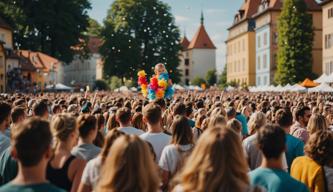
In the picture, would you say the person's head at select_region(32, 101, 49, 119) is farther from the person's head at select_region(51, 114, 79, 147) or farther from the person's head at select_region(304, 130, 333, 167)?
the person's head at select_region(304, 130, 333, 167)

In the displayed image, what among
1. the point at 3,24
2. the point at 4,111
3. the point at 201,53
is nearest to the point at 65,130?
the point at 4,111

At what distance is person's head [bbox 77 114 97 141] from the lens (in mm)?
6336

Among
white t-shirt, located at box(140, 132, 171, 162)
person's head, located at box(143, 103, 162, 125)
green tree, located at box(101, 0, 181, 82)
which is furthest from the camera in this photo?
green tree, located at box(101, 0, 181, 82)

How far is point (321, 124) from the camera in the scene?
8234 millimetres

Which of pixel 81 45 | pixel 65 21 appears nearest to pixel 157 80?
pixel 65 21

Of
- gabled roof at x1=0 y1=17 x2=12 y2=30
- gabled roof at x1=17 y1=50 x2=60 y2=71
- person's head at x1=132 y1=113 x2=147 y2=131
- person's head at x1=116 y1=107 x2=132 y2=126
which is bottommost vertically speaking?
person's head at x1=132 y1=113 x2=147 y2=131

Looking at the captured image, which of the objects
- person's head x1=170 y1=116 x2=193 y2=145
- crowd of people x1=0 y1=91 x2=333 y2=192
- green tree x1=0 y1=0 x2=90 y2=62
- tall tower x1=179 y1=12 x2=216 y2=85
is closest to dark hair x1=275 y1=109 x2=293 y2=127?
crowd of people x1=0 y1=91 x2=333 y2=192

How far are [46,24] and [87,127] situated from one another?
64946 millimetres

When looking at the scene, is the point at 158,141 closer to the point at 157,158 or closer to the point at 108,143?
the point at 157,158

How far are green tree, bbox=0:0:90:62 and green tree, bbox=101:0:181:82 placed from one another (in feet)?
14.6

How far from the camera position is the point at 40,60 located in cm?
7819

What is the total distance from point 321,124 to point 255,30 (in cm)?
8185

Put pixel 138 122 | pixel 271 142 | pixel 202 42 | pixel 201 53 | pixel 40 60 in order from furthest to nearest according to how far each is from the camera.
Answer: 1. pixel 201 53
2. pixel 202 42
3. pixel 40 60
4. pixel 138 122
5. pixel 271 142

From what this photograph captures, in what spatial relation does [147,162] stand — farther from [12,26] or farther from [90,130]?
[12,26]
